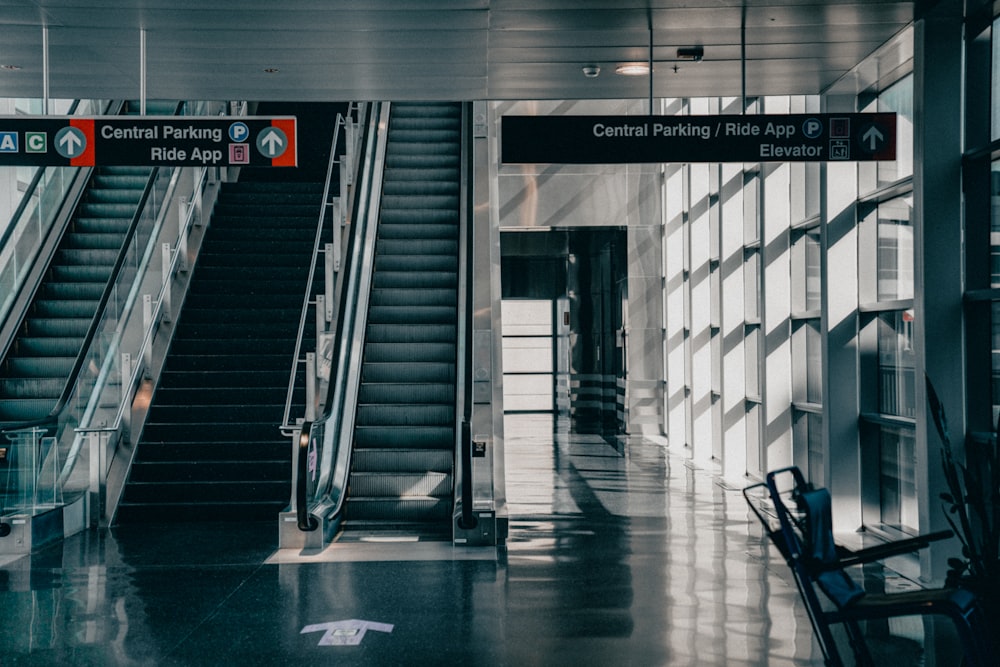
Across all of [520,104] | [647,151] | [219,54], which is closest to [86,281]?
[219,54]

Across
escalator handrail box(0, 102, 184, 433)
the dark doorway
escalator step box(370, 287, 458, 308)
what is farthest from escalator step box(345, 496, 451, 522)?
the dark doorway

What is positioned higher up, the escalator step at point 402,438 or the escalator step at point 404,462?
the escalator step at point 402,438

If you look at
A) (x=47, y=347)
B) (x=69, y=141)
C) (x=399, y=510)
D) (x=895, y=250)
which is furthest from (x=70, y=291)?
(x=895, y=250)

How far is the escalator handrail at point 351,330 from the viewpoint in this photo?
31.8 ft

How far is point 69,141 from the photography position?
7504mm

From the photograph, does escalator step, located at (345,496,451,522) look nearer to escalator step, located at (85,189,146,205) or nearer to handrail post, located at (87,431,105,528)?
A: handrail post, located at (87,431,105,528)

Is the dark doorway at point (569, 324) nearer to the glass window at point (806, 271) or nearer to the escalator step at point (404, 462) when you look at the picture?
the glass window at point (806, 271)

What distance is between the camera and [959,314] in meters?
7.00

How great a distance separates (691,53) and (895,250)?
2552mm

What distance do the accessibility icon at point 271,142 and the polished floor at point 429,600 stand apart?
3.18m

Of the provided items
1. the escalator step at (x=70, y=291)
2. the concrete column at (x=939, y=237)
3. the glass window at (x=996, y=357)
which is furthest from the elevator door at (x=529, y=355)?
the glass window at (x=996, y=357)

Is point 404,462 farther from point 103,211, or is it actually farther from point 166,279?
point 103,211

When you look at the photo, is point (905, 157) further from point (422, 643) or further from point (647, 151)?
point (422, 643)

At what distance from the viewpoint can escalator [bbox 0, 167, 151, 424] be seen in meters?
11.1
